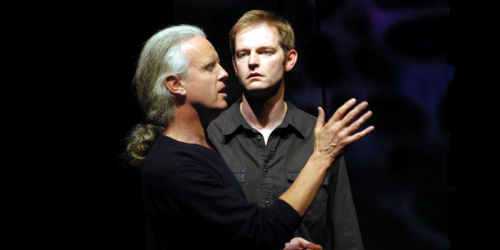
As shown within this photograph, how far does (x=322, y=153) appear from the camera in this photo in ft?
6.02

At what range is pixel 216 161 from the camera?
1.97 metres

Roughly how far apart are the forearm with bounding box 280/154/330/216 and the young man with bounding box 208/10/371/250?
52cm

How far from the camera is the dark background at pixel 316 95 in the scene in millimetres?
2580

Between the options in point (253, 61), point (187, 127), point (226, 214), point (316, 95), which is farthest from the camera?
point (316, 95)

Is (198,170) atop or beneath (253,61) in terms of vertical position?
beneath

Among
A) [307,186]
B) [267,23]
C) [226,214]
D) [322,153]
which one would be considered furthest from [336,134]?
[267,23]

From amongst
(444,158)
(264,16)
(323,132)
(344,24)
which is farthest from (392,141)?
(323,132)

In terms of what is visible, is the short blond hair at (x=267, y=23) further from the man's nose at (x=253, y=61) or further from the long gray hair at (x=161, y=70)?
the long gray hair at (x=161, y=70)

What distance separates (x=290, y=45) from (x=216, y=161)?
30.4 inches

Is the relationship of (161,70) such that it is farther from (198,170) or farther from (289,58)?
(289,58)

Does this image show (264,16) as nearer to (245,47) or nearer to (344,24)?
(245,47)

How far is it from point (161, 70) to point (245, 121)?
1.78 ft

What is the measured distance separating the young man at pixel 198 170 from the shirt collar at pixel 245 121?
0.42 metres

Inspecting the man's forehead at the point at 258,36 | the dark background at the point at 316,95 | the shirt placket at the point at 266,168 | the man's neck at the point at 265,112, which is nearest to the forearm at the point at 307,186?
the shirt placket at the point at 266,168
